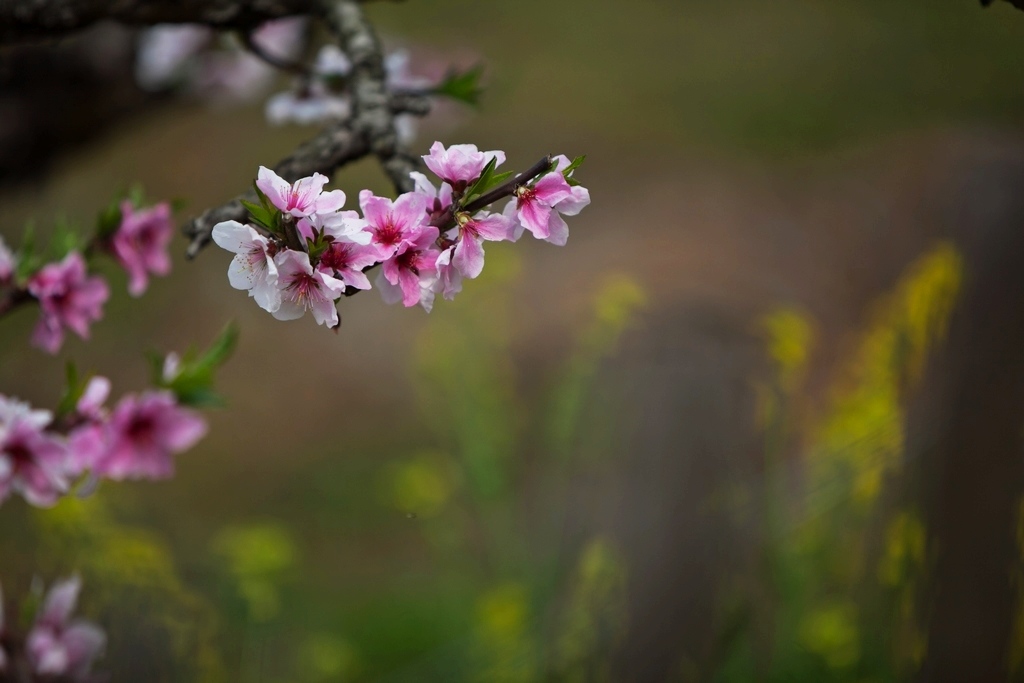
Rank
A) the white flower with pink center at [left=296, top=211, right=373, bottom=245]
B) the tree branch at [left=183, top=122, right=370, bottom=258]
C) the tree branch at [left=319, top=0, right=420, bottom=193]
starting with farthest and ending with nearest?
the tree branch at [left=319, top=0, right=420, bottom=193] → the tree branch at [left=183, top=122, right=370, bottom=258] → the white flower with pink center at [left=296, top=211, right=373, bottom=245]

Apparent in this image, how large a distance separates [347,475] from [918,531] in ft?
8.01

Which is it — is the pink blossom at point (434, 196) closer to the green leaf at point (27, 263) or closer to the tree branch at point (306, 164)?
the tree branch at point (306, 164)

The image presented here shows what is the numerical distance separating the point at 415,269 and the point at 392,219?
41 mm

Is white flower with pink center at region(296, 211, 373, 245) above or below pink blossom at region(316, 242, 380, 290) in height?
above

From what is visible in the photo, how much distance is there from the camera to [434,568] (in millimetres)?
2941

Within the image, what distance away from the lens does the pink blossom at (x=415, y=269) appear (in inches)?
25.8

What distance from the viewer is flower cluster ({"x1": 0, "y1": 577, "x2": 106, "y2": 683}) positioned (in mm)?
996

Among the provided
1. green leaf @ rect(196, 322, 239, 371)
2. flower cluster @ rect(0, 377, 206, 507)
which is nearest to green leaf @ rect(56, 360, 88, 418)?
flower cluster @ rect(0, 377, 206, 507)

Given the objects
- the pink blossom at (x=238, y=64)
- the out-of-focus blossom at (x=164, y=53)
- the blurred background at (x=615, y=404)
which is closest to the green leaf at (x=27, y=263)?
the blurred background at (x=615, y=404)

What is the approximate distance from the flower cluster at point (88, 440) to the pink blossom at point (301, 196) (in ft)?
1.28

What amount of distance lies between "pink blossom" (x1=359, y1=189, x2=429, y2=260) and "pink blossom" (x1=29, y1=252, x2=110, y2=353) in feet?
1.47

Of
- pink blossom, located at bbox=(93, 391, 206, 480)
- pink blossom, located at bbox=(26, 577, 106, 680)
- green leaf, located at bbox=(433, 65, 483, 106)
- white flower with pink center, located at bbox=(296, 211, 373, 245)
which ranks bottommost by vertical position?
pink blossom, located at bbox=(26, 577, 106, 680)

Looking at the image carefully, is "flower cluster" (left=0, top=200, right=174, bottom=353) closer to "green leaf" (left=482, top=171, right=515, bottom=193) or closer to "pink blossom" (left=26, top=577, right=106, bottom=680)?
"pink blossom" (left=26, top=577, right=106, bottom=680)

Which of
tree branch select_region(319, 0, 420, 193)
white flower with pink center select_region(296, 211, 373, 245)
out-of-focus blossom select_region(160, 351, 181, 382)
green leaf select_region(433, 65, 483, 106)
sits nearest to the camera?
white flower with pink center select_region(296, 211, 373, 245)
